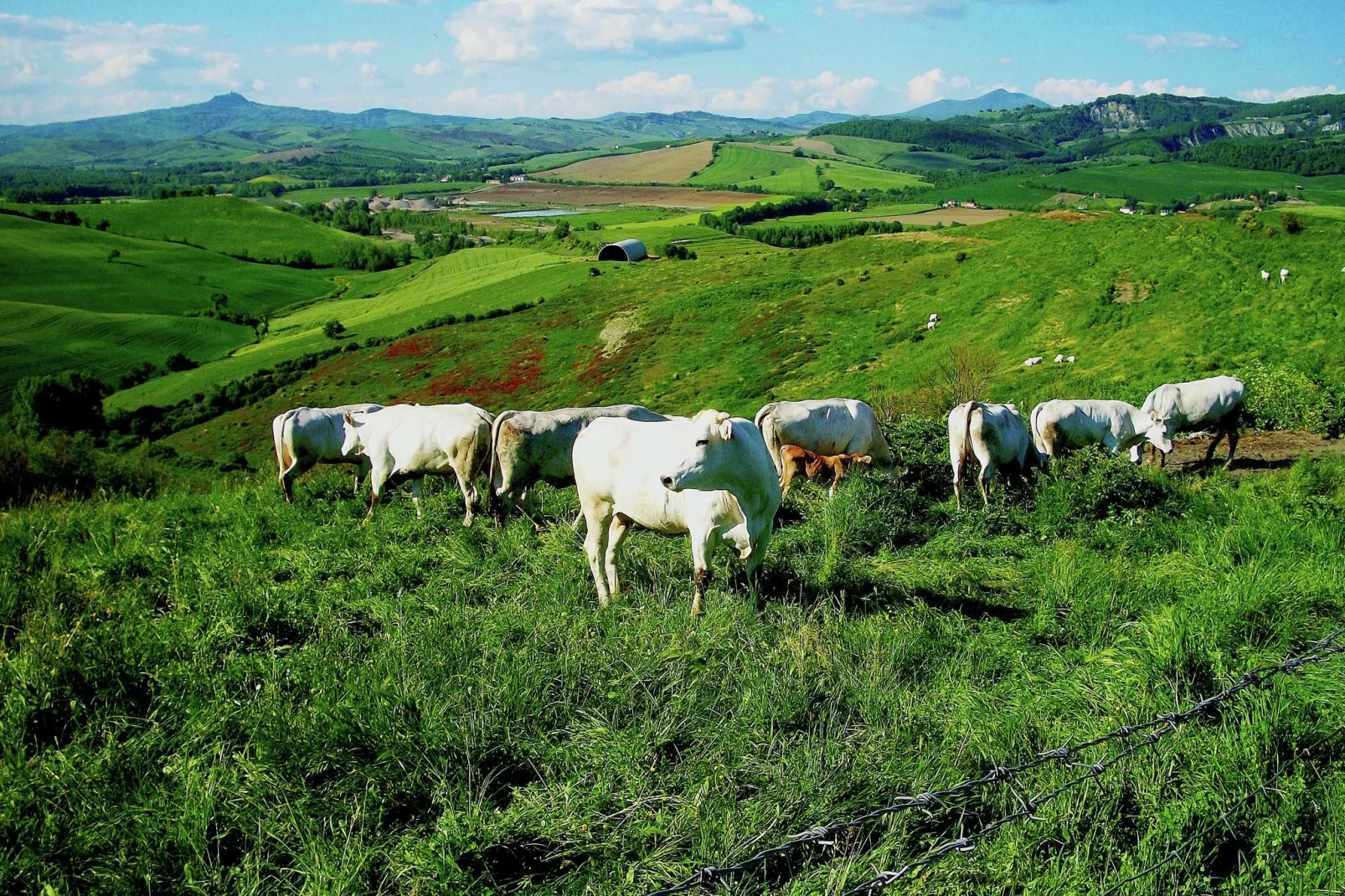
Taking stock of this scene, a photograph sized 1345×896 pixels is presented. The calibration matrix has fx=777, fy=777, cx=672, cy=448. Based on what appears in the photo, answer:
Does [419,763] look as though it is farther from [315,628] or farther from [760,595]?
[760,595]

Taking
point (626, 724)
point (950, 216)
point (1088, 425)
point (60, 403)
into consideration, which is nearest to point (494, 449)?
point (626, 724)

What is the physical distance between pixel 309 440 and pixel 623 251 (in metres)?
98.1

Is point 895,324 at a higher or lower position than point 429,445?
higher

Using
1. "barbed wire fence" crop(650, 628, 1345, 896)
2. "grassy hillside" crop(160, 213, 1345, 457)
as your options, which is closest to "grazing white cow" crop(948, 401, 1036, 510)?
"barbed wire fence" crop(650, 628, 1345, 896)

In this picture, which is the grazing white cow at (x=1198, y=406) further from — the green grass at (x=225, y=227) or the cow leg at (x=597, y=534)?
the green grass at (x=225, y=227)

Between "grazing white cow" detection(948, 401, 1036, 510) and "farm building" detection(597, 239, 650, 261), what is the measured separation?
97.1m

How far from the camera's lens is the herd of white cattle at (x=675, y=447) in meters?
8.29

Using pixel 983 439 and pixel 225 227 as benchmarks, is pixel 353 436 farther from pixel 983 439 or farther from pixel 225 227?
pixel 225 227

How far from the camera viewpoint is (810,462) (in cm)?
1608

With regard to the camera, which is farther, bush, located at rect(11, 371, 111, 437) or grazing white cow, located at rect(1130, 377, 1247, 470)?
bush, located at rect(11, 371, 111, 437)

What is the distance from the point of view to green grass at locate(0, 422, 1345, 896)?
4.00m

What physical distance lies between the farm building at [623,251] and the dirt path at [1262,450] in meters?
94.0

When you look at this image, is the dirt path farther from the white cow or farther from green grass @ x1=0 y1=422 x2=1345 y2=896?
the white cow

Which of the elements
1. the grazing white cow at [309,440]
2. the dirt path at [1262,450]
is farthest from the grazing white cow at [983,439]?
the grazing white cow at [309,440]
